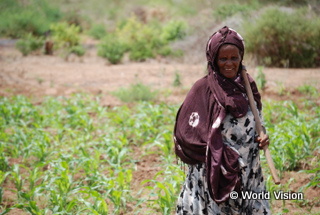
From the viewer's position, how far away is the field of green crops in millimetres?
3234

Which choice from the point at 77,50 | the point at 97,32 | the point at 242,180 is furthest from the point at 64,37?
the point at 242,180

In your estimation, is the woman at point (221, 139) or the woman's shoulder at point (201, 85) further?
the woman's shoulder at point (201, 85)

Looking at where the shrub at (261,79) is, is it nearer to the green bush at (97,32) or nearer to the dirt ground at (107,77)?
the dirt ground at (107,77)

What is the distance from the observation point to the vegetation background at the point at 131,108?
11.3 ft

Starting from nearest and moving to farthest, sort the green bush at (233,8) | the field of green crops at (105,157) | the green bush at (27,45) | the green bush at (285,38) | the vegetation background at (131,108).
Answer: the field of green crops at (105,157)
the vegetation background at (131,108)
the green bush at (285,38)
the green bush at (233,8)
the green bush at (27,45)

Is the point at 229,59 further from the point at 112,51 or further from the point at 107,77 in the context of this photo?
the point at 112,51

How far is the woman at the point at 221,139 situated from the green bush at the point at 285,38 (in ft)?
20.2

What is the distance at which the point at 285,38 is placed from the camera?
8484mm

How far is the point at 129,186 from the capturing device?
366 centimetres

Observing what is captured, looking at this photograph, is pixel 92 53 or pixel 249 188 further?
pixel 92 53

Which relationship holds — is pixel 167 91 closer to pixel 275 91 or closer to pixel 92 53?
pixel 275 91

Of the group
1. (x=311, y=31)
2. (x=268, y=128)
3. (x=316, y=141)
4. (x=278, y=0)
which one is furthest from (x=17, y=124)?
(x=278, y=0)

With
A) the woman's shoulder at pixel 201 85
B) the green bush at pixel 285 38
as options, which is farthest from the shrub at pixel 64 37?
the woman's shoulder at pixel 201 85

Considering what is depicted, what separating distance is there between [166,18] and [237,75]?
1945 cm
